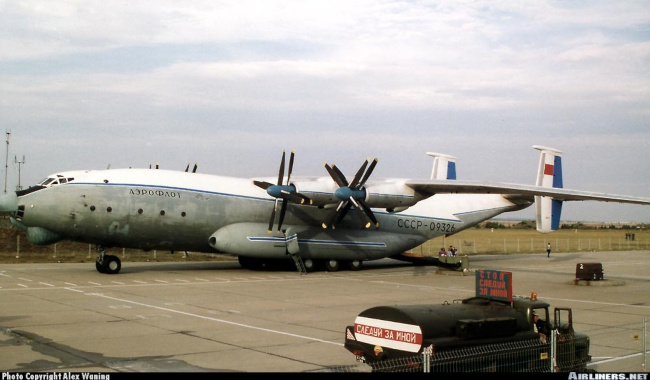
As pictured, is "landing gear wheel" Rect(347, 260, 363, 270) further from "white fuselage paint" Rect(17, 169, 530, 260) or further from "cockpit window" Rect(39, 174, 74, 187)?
"cockpit window" Rect(39, 174, 74, 187)

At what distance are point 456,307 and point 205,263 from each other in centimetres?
3111

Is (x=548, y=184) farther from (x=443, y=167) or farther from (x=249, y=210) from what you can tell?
(x=249, y=210)

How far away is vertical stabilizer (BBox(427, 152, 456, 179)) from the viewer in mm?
43906

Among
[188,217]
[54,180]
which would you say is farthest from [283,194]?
[54,180]

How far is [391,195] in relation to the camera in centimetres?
3344

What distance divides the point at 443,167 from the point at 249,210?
1640cm

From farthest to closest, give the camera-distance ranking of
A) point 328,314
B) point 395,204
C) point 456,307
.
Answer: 1. point 395,204
2. point 328,314
3. point 456,307

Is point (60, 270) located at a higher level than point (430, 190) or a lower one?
lower

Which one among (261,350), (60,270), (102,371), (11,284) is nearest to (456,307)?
(261,350)

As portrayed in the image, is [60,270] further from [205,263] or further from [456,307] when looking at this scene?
[456,307]

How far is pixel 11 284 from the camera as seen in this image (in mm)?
26703

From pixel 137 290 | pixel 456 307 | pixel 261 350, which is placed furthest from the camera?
pixel 137 290

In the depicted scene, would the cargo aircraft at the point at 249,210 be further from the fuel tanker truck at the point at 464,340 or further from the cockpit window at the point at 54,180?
the fuel tanker truck at the point at 464,340

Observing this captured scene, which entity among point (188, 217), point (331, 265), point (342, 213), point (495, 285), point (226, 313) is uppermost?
point (342, 213)
